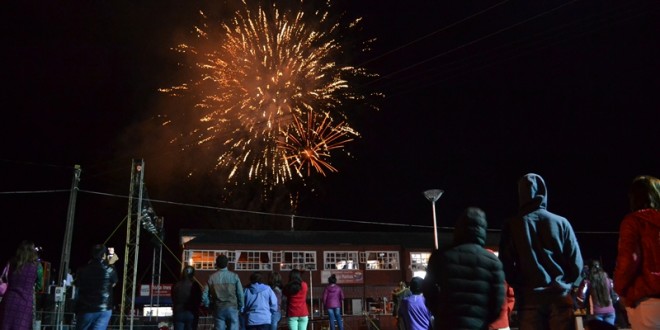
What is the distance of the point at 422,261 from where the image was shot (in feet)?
143

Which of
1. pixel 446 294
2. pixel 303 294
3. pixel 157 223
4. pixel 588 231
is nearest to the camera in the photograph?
pixel 446 294

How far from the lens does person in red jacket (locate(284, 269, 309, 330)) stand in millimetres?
11094

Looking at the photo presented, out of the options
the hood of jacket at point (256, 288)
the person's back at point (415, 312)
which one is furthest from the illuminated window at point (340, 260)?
the person's back at point (415, 312)

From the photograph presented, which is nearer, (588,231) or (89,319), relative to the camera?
(89,319)

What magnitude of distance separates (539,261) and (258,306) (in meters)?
6.08

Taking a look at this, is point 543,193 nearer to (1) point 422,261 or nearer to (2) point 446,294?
(2) point 446,294

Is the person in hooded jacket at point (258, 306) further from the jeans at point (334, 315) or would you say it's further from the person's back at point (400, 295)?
the jeans at point (334, 315)

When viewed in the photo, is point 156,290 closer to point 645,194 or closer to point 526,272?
point 526,272

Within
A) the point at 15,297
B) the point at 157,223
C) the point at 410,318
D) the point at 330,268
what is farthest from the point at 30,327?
the point at 330,268

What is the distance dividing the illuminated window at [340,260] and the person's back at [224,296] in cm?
3207

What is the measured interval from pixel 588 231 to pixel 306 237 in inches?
1017

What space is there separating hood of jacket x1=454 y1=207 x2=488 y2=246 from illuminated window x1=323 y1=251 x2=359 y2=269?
37336 mm

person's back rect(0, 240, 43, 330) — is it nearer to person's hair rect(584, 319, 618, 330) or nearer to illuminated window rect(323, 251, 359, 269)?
person's hair rect(584, 319, 618, 330)

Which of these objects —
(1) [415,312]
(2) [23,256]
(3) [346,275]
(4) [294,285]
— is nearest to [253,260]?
(3) [346,275]
